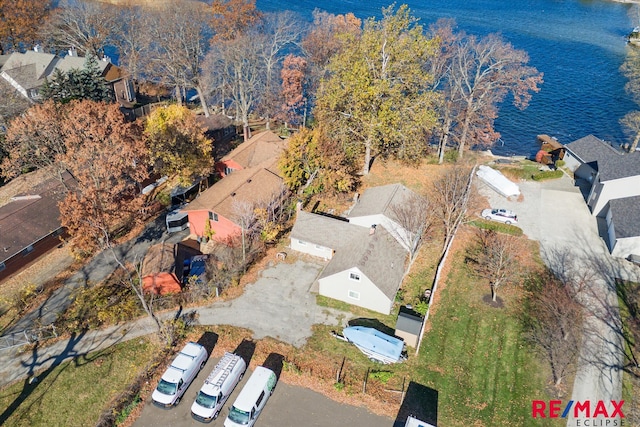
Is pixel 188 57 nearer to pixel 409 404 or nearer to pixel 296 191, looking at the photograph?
pixel 296 191

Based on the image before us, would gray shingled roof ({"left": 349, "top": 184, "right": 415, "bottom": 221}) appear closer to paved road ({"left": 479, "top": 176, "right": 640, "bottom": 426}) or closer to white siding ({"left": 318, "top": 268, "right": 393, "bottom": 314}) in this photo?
white siding ({"left": 318, "top": 268, "right": 393, "bottom": 314})

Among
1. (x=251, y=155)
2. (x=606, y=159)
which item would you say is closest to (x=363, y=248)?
(x=251, y=155)

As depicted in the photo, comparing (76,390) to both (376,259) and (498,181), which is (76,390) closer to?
(376,259)

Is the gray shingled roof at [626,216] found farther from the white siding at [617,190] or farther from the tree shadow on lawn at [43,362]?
the tree shadow on lawn at [43,362]

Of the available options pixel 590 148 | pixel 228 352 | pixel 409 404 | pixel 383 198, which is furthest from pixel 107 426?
pixel 590 148

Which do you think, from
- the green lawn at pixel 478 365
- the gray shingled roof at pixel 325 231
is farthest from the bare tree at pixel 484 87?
the green lawn at pixel 478 365

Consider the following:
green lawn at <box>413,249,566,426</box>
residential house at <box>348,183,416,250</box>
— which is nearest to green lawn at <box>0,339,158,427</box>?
green lawn at <box>413,249,566,426</box>
